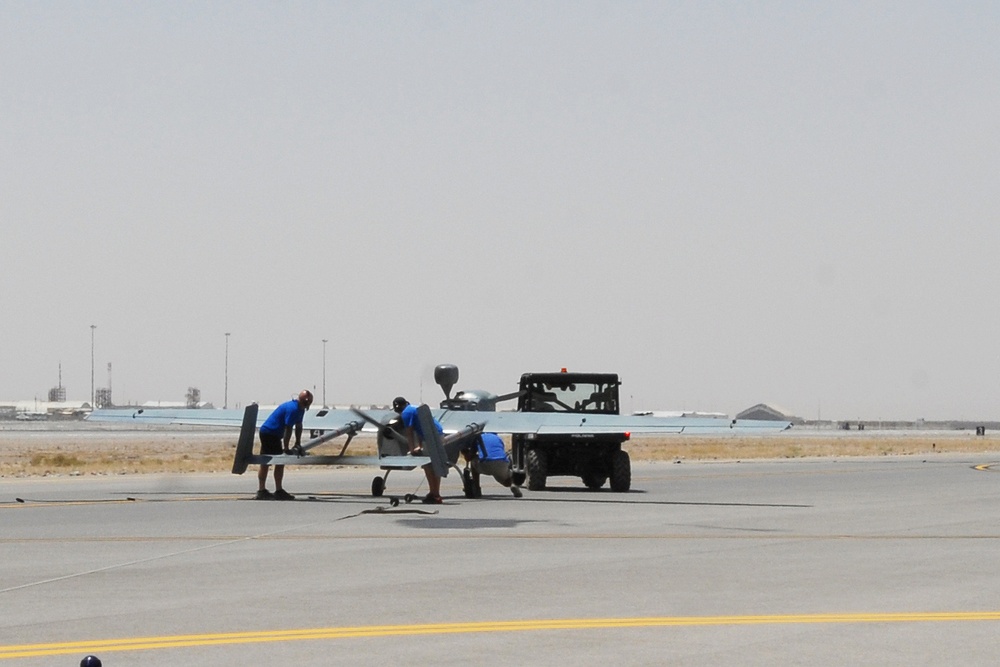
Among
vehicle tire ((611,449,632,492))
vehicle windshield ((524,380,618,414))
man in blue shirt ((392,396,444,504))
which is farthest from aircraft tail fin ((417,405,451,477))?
vehicle windshield ((524,380,618,414))

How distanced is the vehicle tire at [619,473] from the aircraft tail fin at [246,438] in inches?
314

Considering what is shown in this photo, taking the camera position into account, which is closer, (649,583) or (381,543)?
(649,583)

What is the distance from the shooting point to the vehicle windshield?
105 feet

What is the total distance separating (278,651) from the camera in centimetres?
943

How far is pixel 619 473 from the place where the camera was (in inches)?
1220

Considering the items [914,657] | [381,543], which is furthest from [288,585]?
[914,657]

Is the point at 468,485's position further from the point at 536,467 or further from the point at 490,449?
the point at 536,467

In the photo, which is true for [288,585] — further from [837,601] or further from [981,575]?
[981,575]

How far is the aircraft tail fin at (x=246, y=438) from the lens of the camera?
87.6ft

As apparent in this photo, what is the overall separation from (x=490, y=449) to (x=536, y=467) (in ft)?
8.28

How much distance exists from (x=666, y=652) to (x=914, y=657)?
5.02 ft

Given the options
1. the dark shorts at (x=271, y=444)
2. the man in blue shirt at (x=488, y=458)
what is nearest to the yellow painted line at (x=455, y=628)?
the dark shorts at (x=271, y=444)

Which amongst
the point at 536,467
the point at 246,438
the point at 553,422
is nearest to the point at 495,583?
the point at 246,438

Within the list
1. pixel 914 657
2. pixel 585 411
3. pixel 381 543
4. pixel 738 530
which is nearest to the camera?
pixel 914 657
